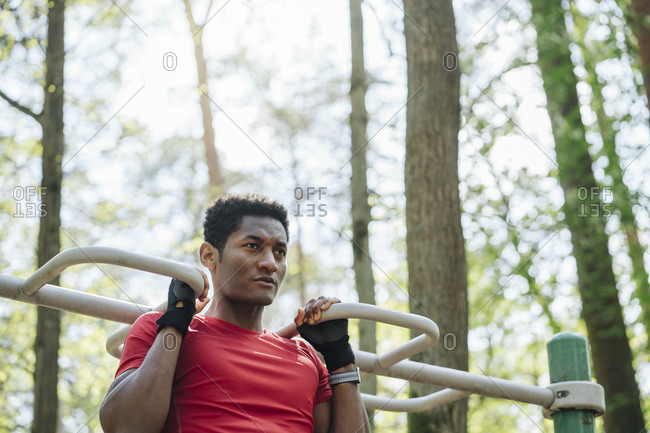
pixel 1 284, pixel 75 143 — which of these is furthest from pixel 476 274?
pixel 1 284

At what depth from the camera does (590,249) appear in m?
8.01

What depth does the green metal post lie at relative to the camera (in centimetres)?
227

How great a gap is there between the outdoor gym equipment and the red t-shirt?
0.28ft

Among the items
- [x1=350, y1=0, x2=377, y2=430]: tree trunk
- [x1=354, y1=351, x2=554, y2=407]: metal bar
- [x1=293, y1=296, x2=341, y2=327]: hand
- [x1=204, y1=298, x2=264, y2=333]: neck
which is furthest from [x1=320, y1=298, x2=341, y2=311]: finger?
[x1=350, y1=0, x2=377, y2=430]: tree trunk

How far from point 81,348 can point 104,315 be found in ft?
32.5

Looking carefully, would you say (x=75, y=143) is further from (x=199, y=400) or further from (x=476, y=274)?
(x=199, y=400)

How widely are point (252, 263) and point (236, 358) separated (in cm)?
30

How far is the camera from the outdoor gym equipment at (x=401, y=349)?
5.09 ft

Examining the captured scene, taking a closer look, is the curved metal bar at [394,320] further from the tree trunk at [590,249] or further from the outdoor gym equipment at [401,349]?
the tree trunk at [590,249]

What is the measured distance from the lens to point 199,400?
1902mm

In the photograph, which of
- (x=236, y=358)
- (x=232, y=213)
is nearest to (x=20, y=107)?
(x=232, y=213)

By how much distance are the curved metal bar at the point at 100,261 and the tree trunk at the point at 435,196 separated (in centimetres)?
211

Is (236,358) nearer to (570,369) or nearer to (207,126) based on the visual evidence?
(570,369)

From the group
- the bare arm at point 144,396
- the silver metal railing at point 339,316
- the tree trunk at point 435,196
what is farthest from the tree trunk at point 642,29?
the bare arm at point 144,396
